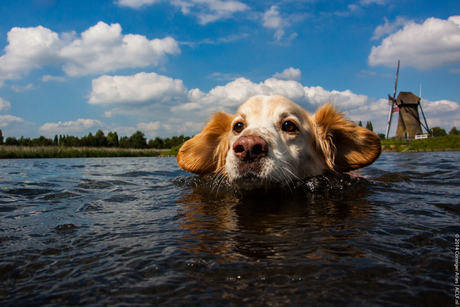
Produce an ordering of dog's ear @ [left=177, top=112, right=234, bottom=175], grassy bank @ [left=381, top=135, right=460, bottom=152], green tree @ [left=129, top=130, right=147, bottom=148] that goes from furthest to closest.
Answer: green tree @ [left=129, top=130, right=147, bottom=148] → grassy bank @ [left=381, top=135, right=460, bottom=152] → dog's ear @ [left=177, top=112, right=234, bottom=175]

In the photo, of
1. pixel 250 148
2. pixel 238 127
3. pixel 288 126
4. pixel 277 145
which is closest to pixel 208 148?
pixel 238 127


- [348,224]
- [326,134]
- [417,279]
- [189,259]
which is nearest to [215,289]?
[189,259]

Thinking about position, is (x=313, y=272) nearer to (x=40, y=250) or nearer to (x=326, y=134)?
(x=40, y=250)

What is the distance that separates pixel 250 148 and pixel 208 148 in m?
2.77

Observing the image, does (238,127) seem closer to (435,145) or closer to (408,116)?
(435,145)

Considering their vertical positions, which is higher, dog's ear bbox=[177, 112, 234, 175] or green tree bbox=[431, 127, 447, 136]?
green tree bbox=[431, 127, 447, 136]

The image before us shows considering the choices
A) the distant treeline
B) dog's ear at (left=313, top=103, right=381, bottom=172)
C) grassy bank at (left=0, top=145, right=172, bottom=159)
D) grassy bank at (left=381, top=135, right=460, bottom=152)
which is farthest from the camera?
the distant treeline

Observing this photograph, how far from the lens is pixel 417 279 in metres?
1.65

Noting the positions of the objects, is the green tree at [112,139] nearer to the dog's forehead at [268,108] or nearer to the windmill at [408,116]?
the windmill at [408,116]

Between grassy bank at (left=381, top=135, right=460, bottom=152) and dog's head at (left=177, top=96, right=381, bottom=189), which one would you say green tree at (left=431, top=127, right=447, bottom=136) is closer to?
grassy bank at (left=381, top=135, right=460, bottom=152)

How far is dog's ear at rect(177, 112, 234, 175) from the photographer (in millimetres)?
6047

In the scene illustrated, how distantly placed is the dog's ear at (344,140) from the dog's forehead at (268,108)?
0.57m

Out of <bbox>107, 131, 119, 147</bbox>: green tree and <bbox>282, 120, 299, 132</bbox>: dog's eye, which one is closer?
<bbox>282, 120, 299, 132</bbox>: dog's eye

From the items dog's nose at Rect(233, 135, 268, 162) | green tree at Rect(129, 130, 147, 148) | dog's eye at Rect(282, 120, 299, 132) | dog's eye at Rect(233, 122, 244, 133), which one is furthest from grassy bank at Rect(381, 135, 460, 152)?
green tree at Rect(129, 130, 147, 148)
